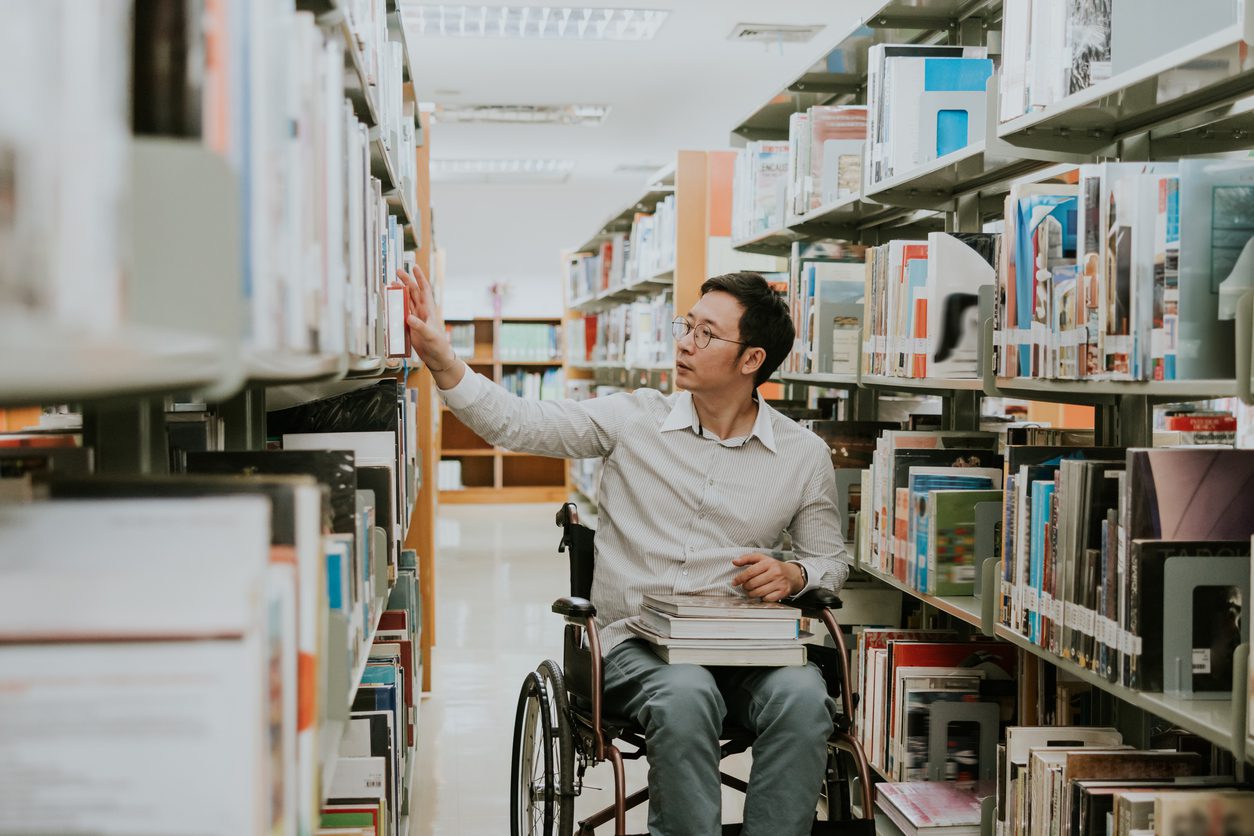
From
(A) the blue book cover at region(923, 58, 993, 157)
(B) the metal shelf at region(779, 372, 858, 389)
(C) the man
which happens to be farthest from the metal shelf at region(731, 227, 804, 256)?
(C) the man

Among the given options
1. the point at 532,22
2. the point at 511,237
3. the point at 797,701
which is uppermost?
the point at 532,22

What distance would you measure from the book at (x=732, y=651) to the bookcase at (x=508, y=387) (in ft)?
24.6

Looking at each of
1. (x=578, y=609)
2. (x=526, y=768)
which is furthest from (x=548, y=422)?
(x=526, y=768)

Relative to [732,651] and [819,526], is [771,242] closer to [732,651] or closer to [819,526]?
[819,526]

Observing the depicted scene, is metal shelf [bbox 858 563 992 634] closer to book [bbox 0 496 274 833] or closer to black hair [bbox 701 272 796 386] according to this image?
black hair [bbox 701 272 796 386]

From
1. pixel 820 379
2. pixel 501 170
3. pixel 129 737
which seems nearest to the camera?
pixel 129 737

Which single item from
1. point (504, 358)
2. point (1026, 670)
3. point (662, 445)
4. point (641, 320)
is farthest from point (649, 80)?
point (1026, 670)

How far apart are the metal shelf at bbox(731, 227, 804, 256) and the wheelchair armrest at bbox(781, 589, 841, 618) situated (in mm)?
1619

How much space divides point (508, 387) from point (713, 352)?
7.34 meters

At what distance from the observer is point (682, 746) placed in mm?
1979

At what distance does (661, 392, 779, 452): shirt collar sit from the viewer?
2498mm

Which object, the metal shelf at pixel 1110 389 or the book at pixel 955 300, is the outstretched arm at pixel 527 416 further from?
the metal shelf at pixel 1110 389

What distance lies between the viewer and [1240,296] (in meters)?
1.49

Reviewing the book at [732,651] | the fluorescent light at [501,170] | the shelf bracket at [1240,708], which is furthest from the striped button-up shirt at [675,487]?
the fluorescent light at [501,170]
